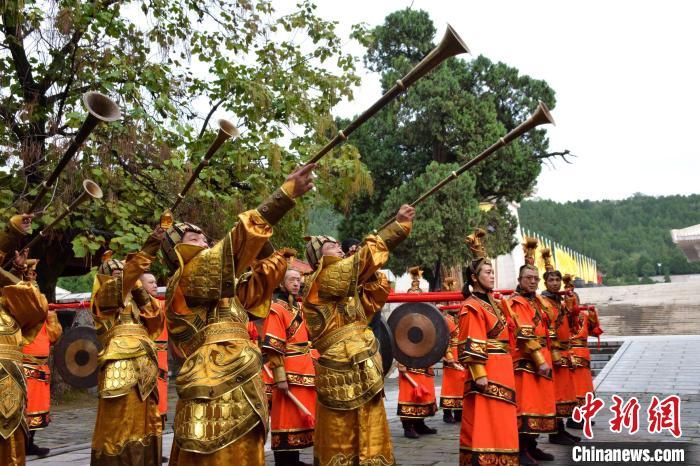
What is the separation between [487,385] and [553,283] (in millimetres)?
2966

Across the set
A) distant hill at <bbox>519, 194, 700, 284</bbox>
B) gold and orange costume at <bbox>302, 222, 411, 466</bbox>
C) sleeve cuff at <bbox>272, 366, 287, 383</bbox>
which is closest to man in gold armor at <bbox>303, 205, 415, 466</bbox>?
gold and orange costume at <bbox>302, 222, 411, 466</bbox>

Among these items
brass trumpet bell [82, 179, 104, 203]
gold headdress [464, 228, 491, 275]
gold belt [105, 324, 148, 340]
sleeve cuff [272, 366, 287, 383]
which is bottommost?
sleeve cuff [272, 366, 287, 383]

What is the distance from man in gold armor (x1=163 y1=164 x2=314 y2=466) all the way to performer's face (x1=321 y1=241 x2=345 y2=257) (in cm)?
144

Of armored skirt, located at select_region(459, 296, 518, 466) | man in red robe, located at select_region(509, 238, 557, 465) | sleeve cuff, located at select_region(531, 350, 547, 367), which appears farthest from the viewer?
man in red robe, located at select_region(509, 238, 557, 465)

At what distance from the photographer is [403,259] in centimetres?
2789

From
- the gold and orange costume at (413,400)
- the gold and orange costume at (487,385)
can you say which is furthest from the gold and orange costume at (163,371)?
the gold and orange costume at (487,385)

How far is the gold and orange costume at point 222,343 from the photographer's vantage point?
3986mm

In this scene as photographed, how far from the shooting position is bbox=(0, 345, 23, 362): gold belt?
17.9 ft

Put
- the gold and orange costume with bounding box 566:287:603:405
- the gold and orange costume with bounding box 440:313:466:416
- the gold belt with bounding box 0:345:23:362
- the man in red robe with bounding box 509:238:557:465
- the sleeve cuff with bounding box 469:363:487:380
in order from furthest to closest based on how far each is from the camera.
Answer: the gold and orange costume with bounding box 440:313:466:416, the gold and orange costume with bounding box 566:287:603:405, the man in red robe with bounding box 509:238:557:465, the sleeve cuff with bounding box 469:363:487:380, the gold belt with bounding box 0:345:23:362

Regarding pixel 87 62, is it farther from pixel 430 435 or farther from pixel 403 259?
pixel 403 259

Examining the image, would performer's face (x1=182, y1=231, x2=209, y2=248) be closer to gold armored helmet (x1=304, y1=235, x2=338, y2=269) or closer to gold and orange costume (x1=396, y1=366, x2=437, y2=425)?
gold armored helmet (x1=304, y1=235, x2=338, y2=269)

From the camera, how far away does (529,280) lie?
7.78m

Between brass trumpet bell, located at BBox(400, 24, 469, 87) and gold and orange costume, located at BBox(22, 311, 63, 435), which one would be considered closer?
brass trumpet bell, located at BBox(400, 24, 469, 87)

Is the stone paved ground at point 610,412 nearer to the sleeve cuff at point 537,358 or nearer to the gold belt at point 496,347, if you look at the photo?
the sleeve cuff at point 537,358
